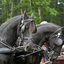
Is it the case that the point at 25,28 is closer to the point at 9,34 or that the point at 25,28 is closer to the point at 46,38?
the point at 9,34

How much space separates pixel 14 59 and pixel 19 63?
45cm

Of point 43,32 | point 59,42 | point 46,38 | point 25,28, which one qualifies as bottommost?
point 59,42

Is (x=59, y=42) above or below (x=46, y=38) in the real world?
below

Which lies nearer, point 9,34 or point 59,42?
point 9,34

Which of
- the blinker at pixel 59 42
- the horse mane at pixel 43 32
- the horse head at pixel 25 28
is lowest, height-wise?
the blinker at pixel 59 42

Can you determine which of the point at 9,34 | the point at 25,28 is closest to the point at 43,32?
the point at 25,28

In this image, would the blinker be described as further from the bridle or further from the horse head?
the horse head

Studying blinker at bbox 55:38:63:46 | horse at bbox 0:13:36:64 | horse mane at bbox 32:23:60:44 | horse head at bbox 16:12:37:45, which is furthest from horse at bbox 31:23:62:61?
horse at bbox 0:13:36:64

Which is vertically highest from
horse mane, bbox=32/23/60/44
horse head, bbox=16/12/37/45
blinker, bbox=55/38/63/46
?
horse head, bbox=16/12/37/45

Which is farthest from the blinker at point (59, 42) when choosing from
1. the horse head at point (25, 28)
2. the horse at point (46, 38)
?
the horse head at point (25, 28)

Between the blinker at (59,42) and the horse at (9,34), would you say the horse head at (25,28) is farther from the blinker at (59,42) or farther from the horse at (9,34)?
the blinker at (59,42)

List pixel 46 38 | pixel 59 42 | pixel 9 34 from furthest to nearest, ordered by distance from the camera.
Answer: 1. pixel 46 38
2. pixel 59 42
3. pixel 9 34

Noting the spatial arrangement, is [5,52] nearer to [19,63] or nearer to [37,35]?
[19,63]

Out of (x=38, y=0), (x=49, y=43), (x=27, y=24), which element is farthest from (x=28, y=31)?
(x=38, y=0)
